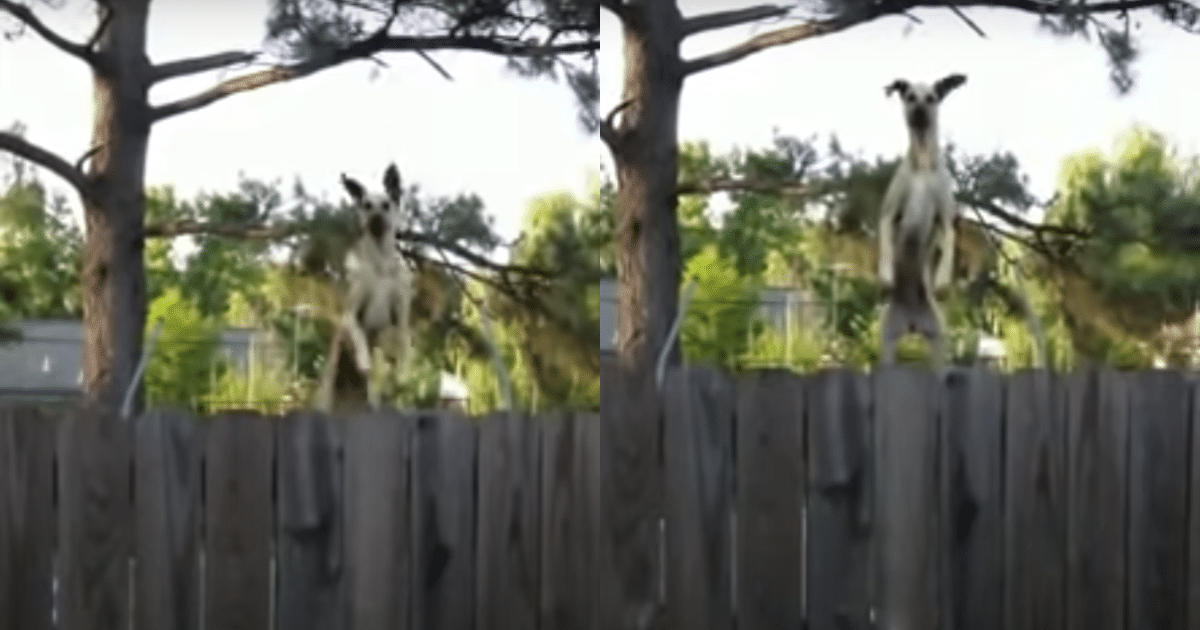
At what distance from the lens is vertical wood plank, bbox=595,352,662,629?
254 cm

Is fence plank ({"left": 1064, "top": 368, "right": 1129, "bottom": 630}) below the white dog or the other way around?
below

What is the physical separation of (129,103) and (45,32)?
15 cm

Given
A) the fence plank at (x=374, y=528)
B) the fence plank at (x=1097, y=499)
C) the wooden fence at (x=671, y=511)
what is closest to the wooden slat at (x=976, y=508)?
the wooden fence at (x=671, y=511)

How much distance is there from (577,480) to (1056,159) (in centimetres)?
88

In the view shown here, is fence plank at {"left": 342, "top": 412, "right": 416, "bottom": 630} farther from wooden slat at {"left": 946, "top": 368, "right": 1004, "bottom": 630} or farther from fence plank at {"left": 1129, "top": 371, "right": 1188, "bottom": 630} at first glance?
fence plank at {"left": 1129, "top": 371, "right": 1188, "bottom": 630}

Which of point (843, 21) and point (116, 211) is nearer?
point (116, 211)

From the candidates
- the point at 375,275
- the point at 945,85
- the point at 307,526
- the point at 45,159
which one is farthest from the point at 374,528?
the point at 945,85

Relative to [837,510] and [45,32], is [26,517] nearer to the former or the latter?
[45,32]

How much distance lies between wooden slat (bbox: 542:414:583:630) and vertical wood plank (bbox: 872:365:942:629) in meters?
0.43

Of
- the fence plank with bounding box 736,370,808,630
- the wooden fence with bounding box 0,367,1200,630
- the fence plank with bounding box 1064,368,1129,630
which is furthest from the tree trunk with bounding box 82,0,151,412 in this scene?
the fence plank with bounding box 1064,368,1129,630

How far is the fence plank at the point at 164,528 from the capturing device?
2414mm

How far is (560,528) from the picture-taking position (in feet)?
8.34

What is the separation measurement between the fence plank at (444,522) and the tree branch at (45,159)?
1.94ft

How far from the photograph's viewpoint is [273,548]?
8.00ft
